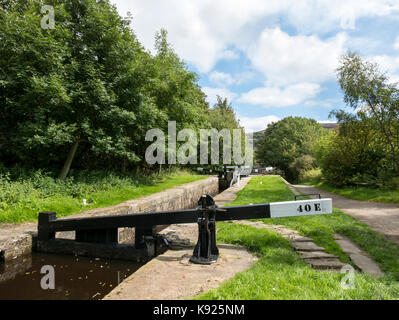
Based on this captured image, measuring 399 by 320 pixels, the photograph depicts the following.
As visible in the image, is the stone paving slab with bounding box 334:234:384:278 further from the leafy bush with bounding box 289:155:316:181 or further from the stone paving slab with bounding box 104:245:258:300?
the leafy bush with bounding box 289:155:316:181

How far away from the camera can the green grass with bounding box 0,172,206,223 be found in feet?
18.9

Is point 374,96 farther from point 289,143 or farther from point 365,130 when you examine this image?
point 289,143

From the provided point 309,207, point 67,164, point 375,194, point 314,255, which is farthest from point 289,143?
point 309,207

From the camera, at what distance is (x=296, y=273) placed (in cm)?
258

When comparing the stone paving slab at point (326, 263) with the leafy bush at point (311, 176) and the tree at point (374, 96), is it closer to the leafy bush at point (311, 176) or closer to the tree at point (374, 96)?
the tree at point (374, 96)

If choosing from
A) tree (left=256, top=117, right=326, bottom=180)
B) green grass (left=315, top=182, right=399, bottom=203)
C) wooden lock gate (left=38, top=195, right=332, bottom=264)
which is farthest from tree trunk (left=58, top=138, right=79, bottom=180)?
tree (left=256, top=117, right=326, bottom=180)

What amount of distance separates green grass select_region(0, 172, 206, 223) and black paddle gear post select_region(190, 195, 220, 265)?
14.3 ft

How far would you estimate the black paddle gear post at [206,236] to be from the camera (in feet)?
10.1

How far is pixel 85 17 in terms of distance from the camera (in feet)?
29.3

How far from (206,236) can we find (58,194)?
18.4 ft
